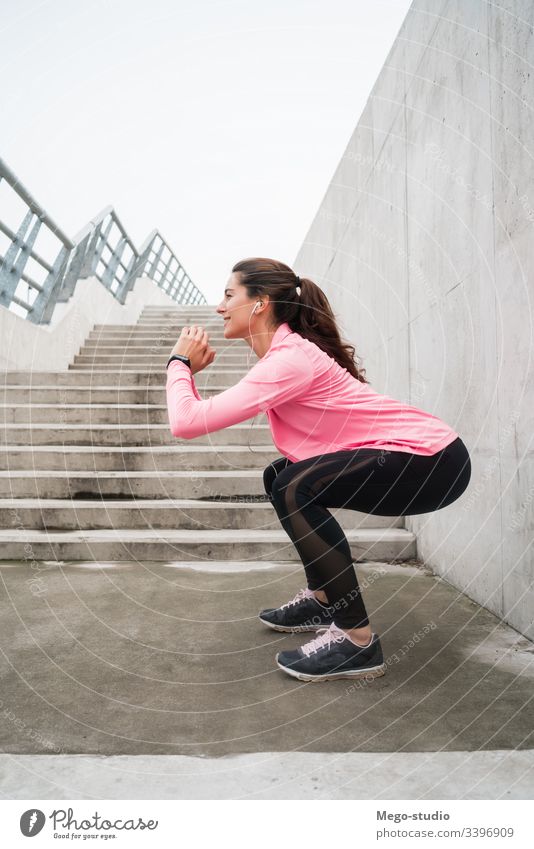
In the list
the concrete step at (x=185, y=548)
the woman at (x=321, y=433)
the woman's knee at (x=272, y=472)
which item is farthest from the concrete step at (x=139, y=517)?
the woman at (x=321, y=433)

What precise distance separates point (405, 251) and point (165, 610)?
1722 mm

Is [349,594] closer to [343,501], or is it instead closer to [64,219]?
[343,501]

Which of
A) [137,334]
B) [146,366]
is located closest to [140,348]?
[137,334]

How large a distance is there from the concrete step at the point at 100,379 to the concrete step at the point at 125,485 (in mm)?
1310

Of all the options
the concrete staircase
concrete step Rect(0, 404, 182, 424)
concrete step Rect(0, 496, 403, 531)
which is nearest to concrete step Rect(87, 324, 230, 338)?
the concrete staircase

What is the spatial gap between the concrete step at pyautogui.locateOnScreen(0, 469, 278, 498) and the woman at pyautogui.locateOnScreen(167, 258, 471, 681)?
143 cm

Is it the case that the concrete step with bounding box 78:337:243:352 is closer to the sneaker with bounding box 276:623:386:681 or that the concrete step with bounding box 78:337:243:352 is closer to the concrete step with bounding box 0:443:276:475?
the concrete step with bounding box 0:443:276:475

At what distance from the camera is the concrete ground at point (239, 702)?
3.45 ft

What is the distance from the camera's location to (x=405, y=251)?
2754 mm

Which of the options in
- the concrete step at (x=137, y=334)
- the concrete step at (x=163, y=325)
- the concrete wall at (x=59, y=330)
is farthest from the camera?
the concrete step at (x=163, y=325)

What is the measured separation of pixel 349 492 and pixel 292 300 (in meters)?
0.52

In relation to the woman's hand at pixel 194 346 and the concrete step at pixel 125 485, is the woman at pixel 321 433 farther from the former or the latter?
the concrete step at pixel 125 485

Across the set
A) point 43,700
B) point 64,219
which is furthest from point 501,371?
point 64,219

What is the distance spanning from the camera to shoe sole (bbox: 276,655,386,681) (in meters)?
1.51
